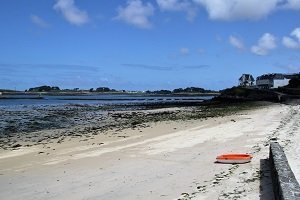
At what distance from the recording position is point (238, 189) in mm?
8062

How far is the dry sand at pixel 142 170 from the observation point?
27.3ft

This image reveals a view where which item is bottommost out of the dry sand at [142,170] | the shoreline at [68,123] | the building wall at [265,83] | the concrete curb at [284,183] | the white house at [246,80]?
the shoreline at [68,123]

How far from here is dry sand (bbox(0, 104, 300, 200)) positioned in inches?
328

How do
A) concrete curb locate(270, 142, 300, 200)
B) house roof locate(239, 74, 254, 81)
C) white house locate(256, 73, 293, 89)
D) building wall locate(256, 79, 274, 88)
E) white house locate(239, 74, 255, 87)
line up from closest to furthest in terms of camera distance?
concrete curb locate(270, 142, 300, 200) → white house locate(256, 73, 293, 89) → building wall locate(256, 79, 274, 88) → white house locate(239, 74, 255, 87) → house roof locate(239, 74, 254, 81)

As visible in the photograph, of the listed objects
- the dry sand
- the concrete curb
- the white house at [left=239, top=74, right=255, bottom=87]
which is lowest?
the dry sand

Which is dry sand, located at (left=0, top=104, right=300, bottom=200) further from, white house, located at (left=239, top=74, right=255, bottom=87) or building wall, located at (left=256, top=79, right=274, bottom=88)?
white house, located at (left=239, top=74, right=255, bottom=87)

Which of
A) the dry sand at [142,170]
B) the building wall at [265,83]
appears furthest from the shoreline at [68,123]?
the building wall at [265,83]

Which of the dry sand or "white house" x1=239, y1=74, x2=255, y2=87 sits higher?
"white house" x1=239, y1=74, x2=255, y2=87

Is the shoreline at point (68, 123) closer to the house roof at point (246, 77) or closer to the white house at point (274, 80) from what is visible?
the white house at point (274, 80)

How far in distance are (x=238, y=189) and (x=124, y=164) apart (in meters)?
4.22

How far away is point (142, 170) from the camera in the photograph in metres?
10.6

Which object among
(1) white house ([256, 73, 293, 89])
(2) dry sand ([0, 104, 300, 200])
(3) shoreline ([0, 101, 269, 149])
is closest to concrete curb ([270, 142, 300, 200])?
(2) dry sand ([0, 104, 300, 200])

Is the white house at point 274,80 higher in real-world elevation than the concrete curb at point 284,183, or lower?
higher

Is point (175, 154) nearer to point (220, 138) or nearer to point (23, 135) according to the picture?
point (220, 138)
